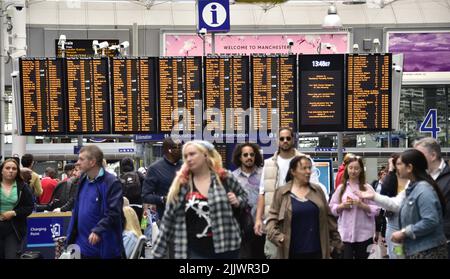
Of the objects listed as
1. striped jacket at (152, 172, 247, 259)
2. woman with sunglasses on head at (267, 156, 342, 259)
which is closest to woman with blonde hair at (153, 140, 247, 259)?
striped jacket at (152, 172, 247, 259)

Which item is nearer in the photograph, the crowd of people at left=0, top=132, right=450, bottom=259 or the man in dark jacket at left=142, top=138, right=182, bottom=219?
the crowd of people at left=0, top=132, right=450, bottom=259

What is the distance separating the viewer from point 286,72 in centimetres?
1536

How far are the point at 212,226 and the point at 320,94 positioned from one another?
912cm

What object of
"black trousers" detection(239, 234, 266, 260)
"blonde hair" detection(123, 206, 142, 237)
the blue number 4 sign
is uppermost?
the blue number 4 sign

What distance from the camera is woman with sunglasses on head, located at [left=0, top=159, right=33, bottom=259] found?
10.5 m

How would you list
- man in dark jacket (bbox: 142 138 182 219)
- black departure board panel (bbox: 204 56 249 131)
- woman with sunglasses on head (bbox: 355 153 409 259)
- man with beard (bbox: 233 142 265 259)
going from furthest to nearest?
black departure board panel (bbox: 204 56 249 131), man in dark jacket (bbox: 142 138 182 219), man with beard (bbox: 233 142 265 259), woman with sunglasses on head (bbox: 355 153 409 259)

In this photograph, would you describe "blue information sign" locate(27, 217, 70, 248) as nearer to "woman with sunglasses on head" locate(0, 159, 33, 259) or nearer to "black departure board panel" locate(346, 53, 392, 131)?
"woman with sunglasses on head" locate(0, 159, 33, 259)

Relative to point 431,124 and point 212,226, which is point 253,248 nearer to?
point 212,226

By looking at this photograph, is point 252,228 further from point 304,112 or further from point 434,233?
point 304,112

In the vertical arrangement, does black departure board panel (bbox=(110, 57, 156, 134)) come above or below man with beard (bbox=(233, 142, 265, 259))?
above

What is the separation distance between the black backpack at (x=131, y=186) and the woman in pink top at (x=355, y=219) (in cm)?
427

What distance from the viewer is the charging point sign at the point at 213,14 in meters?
16.0

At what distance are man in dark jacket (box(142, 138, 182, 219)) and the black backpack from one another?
380 cm
